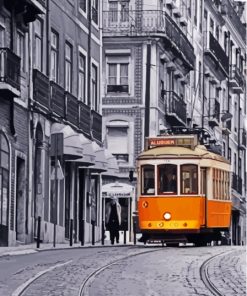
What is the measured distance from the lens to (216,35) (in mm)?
76500

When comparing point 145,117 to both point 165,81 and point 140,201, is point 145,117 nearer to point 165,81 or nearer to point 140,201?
point 165,81

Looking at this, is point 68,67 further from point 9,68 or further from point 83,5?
point 9,68

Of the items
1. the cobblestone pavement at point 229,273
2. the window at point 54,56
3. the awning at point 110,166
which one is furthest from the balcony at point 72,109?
the cobblestone pavement at point 229,273

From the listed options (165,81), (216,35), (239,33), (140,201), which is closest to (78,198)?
(140,201)

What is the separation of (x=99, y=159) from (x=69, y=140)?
5077 millimetres

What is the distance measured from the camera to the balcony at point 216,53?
72044 mm

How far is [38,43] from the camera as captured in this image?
39.4m

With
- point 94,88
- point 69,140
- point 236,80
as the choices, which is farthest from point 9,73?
point 236,80

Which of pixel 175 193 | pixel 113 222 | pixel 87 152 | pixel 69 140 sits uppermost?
pixel 69 140

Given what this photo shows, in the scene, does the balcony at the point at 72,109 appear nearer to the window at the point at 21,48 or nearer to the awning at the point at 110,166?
the awning at the point at 110,166

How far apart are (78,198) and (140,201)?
10208 mm

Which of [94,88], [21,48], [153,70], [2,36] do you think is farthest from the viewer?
[153,70]

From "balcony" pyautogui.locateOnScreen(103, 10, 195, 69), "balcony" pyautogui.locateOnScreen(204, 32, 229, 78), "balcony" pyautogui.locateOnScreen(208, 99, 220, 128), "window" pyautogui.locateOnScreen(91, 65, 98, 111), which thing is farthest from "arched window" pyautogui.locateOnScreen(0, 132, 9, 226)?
"balcony" pyautogui.locateOnScreen(204, 32, 229, 78)

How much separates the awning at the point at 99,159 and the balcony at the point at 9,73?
10495mm
